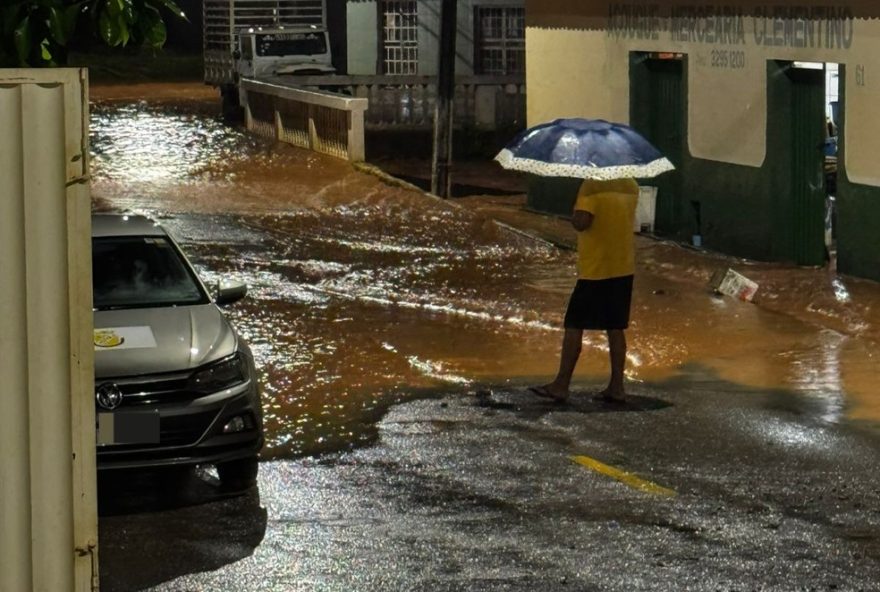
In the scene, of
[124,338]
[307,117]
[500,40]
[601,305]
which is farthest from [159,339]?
[500,40]

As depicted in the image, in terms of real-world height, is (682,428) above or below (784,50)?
below

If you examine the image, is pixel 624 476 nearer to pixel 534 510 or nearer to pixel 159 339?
pixel 534 510

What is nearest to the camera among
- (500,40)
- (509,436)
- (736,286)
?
(509,436)

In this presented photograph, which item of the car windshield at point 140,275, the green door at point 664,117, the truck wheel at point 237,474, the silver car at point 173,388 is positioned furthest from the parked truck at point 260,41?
the truck wheel at point 237,474

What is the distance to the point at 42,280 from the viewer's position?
4.34 meters

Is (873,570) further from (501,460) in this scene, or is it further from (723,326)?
(723,326)

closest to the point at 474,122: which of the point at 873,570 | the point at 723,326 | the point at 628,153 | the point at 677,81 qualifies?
the point at 677,81

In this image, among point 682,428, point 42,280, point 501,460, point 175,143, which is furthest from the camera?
point 175,143

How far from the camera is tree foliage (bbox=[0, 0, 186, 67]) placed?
5.54 meters

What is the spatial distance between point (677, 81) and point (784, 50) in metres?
2.68

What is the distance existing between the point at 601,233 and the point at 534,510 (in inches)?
120

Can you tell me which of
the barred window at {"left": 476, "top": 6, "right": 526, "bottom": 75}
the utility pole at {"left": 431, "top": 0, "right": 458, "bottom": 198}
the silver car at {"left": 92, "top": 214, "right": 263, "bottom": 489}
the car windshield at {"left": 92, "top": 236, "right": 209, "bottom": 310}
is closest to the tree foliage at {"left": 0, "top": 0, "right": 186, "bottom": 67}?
the silver car at {"left": 92, "top": 214, "right": 263, "bottom": 489}

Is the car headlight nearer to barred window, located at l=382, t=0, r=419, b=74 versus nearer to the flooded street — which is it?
the flooded street

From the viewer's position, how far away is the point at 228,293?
1074 centimetres
